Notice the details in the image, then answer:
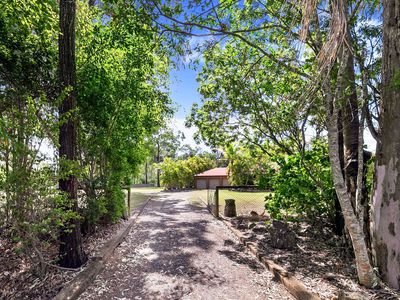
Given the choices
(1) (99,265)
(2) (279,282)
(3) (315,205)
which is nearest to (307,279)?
(2) (279,282)

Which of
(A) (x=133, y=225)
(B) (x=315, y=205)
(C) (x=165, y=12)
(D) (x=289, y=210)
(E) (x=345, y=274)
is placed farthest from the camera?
(A) (x=133, y=225)

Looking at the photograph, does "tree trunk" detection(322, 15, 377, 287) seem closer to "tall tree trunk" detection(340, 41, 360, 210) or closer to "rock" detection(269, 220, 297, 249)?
"tall tree trunk" detection(340, 41, 360, 210)

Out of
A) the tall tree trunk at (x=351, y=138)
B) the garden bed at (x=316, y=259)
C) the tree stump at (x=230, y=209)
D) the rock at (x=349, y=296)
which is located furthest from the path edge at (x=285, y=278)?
the tree stump at (x=230, y=209)

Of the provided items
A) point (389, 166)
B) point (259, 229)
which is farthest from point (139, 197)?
point (389, 166)

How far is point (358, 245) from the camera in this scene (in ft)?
10.6

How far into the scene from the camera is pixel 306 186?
17.6ft

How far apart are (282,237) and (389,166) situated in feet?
8.96

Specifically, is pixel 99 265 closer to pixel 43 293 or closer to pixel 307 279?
pixel 43 293

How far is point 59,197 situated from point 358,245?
4.04 m

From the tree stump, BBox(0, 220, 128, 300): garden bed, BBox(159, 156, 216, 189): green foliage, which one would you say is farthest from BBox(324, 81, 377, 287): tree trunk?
BBox(159, 156, 216, 189): green foliage

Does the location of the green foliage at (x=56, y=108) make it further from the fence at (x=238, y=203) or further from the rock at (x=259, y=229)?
the rock at (x=259, y=229)

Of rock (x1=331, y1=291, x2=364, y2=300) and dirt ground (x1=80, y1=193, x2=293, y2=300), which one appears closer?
rock (x1=331, y1=291, x2=364, y2=300)

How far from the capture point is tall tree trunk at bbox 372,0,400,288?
3188 millimetres

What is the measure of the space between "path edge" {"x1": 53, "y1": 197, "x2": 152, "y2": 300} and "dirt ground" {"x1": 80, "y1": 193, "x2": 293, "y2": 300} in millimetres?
99
